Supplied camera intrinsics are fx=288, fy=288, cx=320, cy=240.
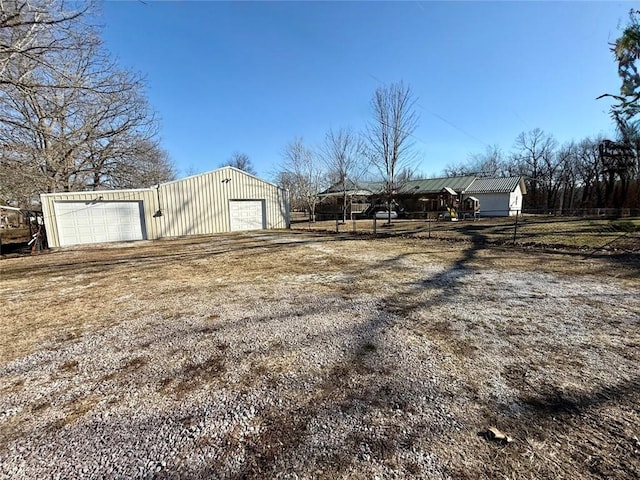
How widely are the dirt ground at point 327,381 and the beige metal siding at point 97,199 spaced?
921 cm

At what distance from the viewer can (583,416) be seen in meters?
1.76

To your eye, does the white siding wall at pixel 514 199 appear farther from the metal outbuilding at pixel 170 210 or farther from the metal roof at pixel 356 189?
the metal outbuilding at pixel 170 210

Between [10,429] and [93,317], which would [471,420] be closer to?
[10,429]

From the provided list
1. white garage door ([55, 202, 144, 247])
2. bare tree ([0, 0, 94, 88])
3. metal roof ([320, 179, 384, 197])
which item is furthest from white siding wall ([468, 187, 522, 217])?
bare tree ([0, 0, 94, 88])

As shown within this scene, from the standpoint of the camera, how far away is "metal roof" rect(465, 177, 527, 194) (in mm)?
25453

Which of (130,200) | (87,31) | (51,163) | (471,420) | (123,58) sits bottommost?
(471,420)

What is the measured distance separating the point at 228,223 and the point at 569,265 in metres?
14.6

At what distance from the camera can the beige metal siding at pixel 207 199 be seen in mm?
14156

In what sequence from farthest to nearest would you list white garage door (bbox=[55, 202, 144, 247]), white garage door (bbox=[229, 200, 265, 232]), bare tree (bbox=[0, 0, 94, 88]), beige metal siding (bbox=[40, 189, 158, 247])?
white garage door (bbox=[229, 200, 265, 232]), white garage door (bbox=[55, 202, 144, 247]), beige metal siding (bbox=[40, 189, 158, 247]), bare tree (bbox=[0, 0, 94, 88])

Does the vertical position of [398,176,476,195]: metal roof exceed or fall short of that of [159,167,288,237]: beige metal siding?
it exceeds it

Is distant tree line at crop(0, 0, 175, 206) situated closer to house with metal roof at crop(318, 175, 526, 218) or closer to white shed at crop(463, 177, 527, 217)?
house with metal roof at crop(318, 175, 526, 218)

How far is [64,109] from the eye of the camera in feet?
36.4

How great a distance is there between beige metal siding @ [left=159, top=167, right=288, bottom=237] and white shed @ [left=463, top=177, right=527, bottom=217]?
63.7 feet

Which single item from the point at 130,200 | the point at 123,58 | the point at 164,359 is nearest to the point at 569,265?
the point at 164,359
